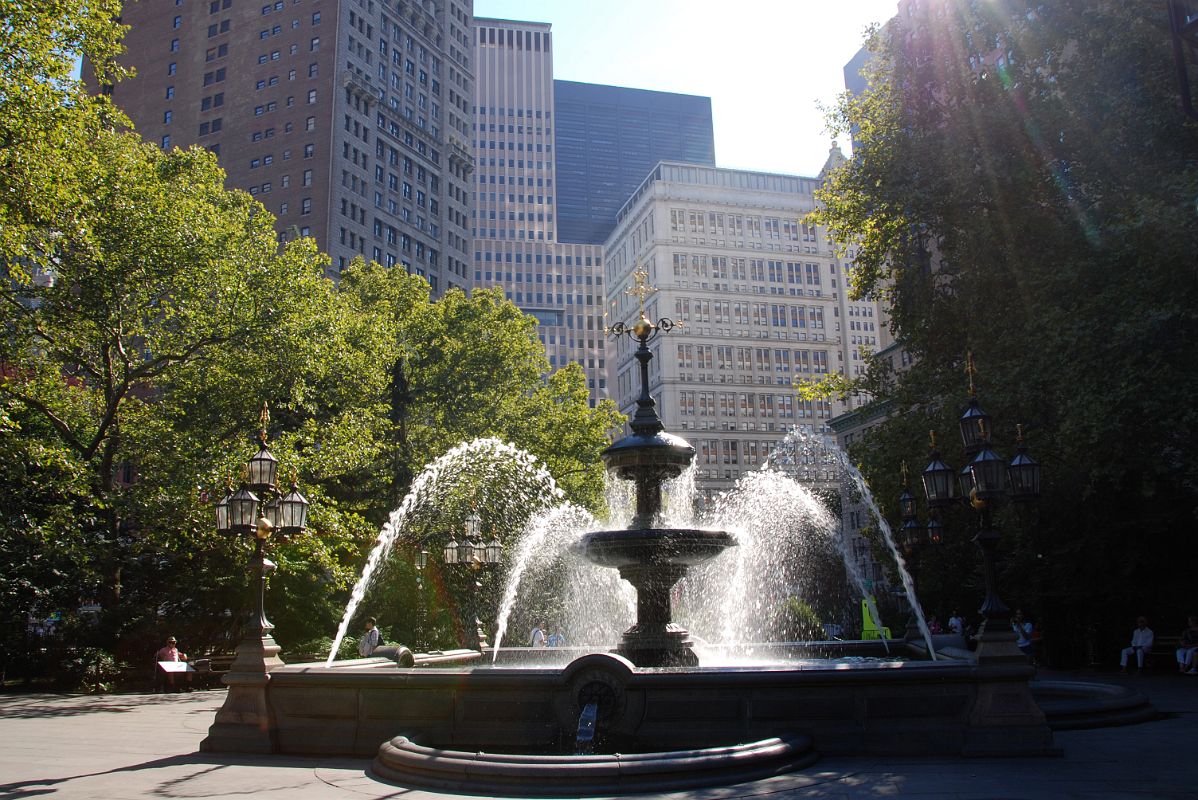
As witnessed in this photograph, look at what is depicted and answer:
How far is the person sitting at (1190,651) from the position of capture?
20.5m

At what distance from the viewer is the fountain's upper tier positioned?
13.6 meters

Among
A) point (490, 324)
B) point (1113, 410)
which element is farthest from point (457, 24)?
point (1113, 410)

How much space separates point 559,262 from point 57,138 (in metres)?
128

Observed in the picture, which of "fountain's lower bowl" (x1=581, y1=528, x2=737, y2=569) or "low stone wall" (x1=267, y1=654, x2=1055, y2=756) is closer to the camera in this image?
"low stone wall" (x1=267, y1=654, x2=1055, y2=756)

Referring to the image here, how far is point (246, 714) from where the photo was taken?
1133 cm

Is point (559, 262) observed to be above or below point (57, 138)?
above

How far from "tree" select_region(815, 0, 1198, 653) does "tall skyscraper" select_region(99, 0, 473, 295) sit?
57.6 metres

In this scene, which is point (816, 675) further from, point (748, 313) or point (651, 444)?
point (748, 313)

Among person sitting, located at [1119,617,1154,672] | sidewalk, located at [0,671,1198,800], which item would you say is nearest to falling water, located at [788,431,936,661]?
sidewalk, located at [0,671,1198,800]

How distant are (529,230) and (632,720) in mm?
138668

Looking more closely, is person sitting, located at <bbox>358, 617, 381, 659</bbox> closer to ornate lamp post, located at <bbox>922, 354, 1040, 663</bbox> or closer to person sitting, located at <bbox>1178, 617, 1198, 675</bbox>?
ornate lamp post, located at <bbox>922, 354, 1040, 663</bbox>

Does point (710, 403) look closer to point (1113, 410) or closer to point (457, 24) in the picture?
point (457, 24)

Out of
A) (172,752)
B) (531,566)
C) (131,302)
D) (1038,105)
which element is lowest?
(172,752)

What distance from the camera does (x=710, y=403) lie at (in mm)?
106875
